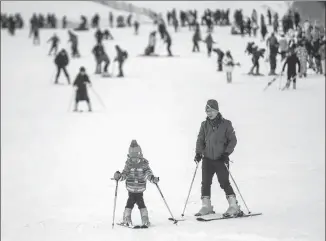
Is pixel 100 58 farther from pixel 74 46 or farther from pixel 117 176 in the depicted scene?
pixel 117 176

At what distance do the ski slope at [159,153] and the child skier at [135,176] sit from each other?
167mm

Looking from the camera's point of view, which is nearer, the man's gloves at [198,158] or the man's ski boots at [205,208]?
the man's gloves at [198,158]

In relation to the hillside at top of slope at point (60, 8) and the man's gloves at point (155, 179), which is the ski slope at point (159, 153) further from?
the hillside at top of slope at point (60, 8)

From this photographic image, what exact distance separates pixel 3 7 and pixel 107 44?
42.3 feet

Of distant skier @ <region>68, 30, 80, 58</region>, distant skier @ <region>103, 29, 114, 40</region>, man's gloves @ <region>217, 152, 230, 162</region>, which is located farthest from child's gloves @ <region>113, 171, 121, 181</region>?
distant skier @ <region>103, 29, 114, 40</region>

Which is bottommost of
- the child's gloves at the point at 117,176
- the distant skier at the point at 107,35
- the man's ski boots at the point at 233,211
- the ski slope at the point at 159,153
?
the ski slope at the point at 159,153

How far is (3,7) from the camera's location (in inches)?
1644

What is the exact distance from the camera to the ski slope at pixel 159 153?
5578 mm

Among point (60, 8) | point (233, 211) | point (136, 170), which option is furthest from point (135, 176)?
point (60, 8)

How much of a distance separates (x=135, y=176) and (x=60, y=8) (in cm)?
A: 4001

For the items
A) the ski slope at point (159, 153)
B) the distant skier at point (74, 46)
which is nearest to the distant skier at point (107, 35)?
the distant skier at point (74, 46)

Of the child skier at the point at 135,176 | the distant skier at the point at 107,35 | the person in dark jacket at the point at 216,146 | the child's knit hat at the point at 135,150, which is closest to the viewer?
the child's knit hat at the point at 135,150

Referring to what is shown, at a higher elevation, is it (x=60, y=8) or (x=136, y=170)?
(x=60, y=8)

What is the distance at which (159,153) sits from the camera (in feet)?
28.2
